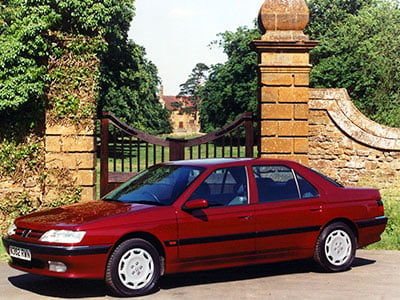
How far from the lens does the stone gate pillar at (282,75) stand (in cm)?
1230

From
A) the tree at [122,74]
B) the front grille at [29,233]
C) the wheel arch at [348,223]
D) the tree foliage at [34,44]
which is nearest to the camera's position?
the front grille at [29,233]

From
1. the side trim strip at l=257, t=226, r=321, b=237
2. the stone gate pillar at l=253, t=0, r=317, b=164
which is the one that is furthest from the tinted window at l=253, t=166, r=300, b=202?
the stone gate pillar at l=253, t=0, r=317, b=164

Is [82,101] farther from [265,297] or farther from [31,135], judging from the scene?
[265,297]

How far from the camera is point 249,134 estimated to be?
41.6 ft

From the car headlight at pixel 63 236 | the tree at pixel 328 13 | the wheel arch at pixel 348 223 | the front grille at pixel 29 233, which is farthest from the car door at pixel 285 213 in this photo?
the tree at pixel 328 13

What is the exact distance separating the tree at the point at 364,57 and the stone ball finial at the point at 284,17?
20.5 m

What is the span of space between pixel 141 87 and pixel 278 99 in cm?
3259

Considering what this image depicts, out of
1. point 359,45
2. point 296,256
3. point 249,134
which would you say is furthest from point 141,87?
point 296,256

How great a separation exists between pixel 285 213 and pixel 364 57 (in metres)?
34.2

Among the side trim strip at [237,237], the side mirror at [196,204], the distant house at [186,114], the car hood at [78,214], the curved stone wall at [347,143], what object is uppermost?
the distant house at [186,114]

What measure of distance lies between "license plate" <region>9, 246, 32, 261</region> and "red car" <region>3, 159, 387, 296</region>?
11 millimetres

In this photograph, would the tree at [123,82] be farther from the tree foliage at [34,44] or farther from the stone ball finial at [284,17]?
the stone ball finial at [284,17]

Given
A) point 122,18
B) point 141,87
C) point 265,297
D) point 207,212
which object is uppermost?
point 122,18

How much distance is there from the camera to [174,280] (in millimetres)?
8219
